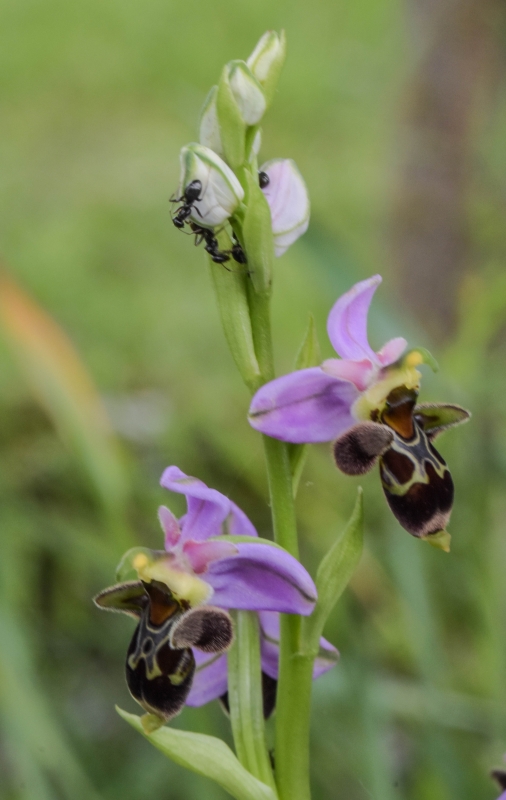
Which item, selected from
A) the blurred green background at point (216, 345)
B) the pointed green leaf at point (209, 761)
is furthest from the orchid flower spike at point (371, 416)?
the blurred green background at point (216, 345)

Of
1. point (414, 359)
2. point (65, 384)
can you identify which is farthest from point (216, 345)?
point (414, 359)

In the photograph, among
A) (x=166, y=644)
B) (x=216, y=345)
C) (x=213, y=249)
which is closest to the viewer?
(x=166, y=644)

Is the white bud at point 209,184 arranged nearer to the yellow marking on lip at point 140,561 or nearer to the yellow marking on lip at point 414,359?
the yellow marking on lip at point 414,359

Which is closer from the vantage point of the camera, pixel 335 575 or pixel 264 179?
pixel 335 575

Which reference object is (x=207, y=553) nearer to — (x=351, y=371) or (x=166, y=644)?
(x=166, y=644)

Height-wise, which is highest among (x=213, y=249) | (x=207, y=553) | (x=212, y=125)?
(x=212, y=125)
